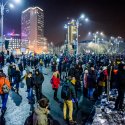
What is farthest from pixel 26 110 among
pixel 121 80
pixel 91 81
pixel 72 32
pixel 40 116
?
pixel 72 32

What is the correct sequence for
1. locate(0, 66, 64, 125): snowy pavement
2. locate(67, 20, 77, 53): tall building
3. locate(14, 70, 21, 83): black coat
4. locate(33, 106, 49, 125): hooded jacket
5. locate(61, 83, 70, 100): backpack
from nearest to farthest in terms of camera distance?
locate(33, 106, 49, 125): hooded jacket, locate(61, 83, 70, 100): backpack, locate(0, 66, 64, 125): snowy pavement, locate(14, 70, 21, 83): black coat, locate(67, 20, 77, 53): tall building

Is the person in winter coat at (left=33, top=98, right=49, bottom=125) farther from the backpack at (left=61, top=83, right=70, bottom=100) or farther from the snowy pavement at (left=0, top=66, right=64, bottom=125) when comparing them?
the snowy pavement at (left=0, top=66, right=64, bottom=125)

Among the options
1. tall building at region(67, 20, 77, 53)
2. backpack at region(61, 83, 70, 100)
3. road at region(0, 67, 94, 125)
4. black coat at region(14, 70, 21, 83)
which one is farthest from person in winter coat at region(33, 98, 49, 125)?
tall building at region(67, 20, 77, 53)

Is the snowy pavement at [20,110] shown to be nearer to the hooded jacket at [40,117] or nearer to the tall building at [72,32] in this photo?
the hooded jacket at [40,117]

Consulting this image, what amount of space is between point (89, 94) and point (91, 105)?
1.81 m

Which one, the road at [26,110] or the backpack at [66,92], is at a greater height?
the backpack at [66,92]

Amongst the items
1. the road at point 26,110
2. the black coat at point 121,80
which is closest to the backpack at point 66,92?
the road at point 26,110

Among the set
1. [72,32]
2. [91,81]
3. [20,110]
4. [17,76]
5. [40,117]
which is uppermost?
[72,32]

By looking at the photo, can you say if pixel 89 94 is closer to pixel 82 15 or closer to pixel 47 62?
pixel 82 15

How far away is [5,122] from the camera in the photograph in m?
11.1

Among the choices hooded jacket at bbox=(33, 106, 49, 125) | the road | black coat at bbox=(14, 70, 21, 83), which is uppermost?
black coat at bbox=(14, 70, 21, 83)

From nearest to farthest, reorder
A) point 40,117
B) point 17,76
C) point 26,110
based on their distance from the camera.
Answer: point 40,117
point 26,110
point 17,76

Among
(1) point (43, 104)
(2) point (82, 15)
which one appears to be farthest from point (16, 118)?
(2) point (82, 15)

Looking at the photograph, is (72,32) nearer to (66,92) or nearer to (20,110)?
(20,110)
